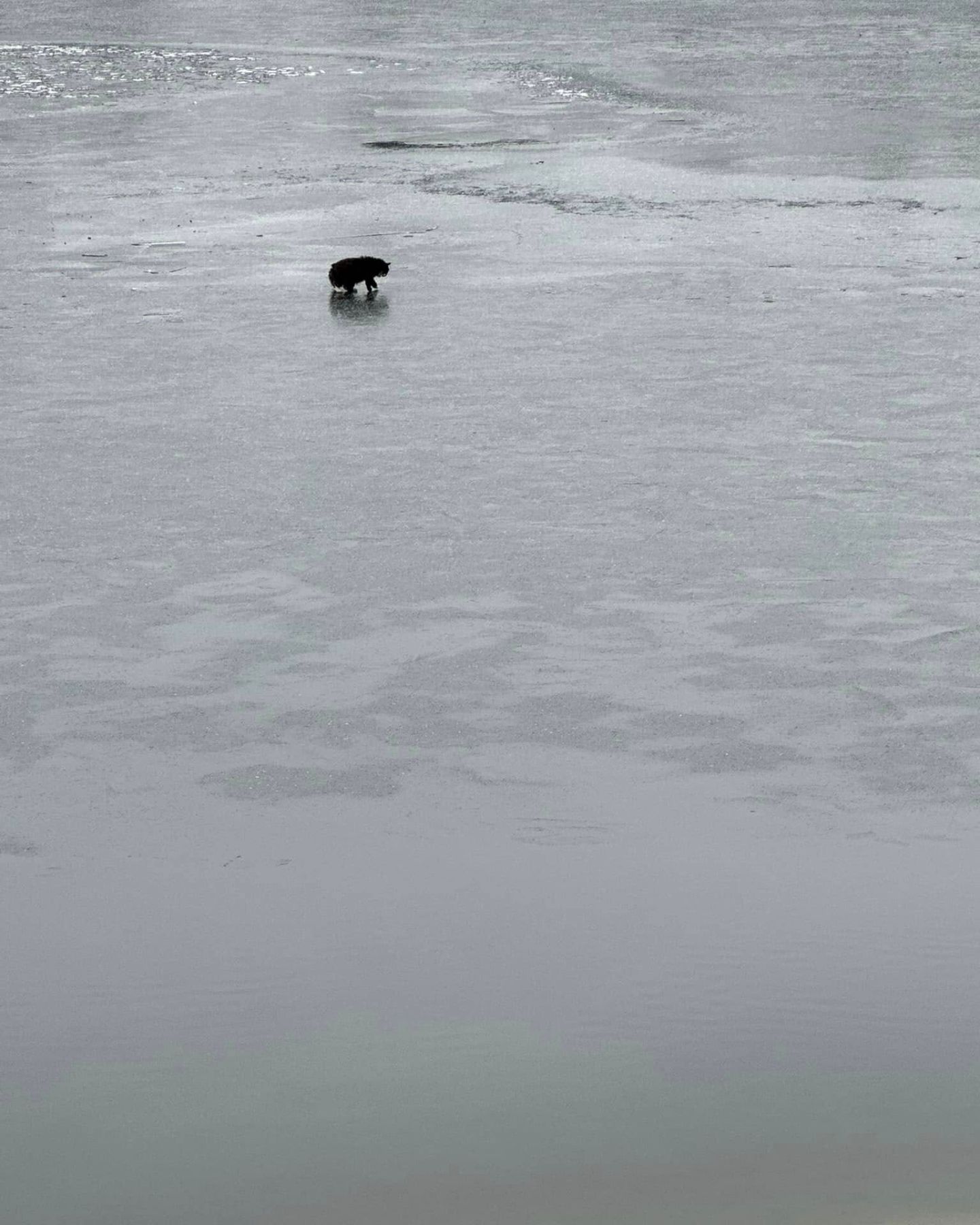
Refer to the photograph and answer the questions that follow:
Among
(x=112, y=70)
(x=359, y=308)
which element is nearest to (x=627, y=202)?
(x=359, y=308)

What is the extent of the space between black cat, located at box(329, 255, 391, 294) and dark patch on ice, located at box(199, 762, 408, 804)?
6.82m

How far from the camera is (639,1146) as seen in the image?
14.5ft

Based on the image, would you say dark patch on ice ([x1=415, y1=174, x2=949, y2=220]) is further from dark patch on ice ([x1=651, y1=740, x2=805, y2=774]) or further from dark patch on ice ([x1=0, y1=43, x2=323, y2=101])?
dark patch on ice ([x1=651, y1=740, x2=805, y2=774])

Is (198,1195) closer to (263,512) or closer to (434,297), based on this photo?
(263,512)

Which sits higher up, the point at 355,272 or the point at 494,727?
the point at 355,272

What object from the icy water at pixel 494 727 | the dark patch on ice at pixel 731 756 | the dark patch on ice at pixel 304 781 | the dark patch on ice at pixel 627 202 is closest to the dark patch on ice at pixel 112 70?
the dark patch on ice at pixel 627 202

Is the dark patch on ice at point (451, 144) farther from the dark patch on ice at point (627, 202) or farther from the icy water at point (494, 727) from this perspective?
the icy water at point (494, 727)

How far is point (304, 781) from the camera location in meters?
6.25

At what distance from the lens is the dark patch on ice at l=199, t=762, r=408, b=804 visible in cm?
618

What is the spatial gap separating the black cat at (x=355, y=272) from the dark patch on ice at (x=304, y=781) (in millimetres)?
6823

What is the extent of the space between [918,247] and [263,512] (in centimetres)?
656

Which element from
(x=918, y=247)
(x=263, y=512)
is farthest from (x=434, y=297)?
(x=263, y=512)

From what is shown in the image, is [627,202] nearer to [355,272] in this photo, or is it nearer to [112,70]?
[355,272]

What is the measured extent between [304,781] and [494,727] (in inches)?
27.1
